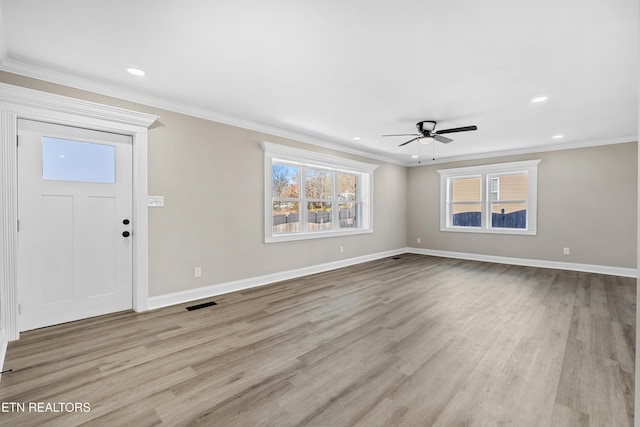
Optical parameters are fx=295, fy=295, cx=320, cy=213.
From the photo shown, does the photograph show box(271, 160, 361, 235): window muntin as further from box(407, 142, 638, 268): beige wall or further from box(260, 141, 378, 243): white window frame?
box(407, 142, 638, 268): beige wall

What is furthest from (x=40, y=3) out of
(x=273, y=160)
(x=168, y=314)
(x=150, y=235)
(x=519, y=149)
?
(x=519, y=149)

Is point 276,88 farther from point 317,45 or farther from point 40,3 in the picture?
point 40,3

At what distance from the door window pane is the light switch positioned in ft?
1.34

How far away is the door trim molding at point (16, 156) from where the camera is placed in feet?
8.70

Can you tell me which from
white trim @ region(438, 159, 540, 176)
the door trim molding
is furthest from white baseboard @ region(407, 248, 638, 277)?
the door trim molding

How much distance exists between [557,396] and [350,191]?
5132 millimetres

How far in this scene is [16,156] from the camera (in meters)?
2.75

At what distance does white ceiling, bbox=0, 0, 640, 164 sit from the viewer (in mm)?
1990

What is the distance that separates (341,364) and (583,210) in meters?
6.09

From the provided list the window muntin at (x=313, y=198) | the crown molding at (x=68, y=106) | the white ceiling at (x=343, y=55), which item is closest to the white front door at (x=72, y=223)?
the crown molding at (x=68, y=106)

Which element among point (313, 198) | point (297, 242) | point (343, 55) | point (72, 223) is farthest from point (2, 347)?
point (313, 198)

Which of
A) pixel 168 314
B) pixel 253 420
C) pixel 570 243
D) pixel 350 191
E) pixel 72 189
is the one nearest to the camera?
pixel 253 420

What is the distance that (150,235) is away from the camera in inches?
138

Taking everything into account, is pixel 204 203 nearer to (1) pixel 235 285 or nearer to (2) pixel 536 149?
(1) pixel 235 285
